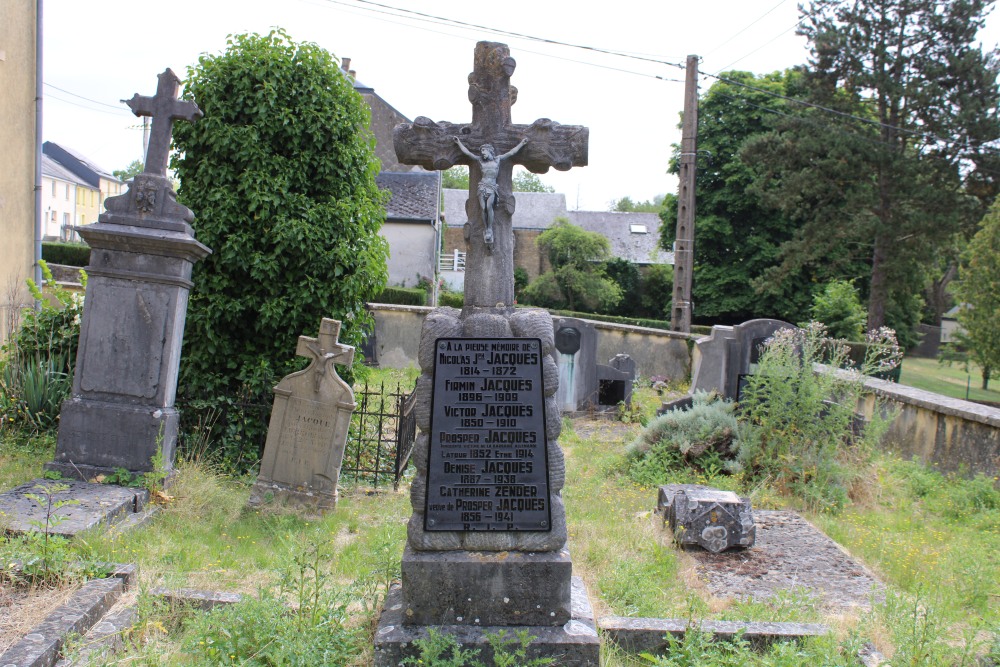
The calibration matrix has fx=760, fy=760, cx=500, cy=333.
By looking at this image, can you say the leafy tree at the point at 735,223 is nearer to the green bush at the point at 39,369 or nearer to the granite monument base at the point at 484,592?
the green bush at the point at 39,369

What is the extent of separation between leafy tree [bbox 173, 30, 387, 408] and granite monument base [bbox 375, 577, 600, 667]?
4.81 m

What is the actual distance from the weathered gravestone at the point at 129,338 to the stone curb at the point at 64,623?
2.48m

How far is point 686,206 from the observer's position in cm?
1773

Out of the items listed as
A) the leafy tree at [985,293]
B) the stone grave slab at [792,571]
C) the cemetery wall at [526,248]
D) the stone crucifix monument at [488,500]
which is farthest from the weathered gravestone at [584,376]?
the cemetery wall at [526,248]

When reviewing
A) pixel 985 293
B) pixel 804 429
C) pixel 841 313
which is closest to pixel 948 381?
pixel 841 313

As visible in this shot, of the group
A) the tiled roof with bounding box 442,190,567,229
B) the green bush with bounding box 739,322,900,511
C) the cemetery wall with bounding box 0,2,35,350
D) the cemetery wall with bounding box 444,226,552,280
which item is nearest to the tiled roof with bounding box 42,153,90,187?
the cemetery wall with bounding box 444,226,552,280

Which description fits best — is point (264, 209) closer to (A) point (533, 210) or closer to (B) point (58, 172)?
Result: (A) point (533, 210)

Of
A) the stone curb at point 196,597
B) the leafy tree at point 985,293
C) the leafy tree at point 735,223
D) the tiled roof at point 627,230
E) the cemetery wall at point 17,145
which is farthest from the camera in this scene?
the tiled roof at point 627,230

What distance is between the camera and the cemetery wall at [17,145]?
11711mm

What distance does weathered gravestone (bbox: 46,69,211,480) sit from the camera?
257 inches

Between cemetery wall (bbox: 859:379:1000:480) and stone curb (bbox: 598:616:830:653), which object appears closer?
stone curb (bbox: 598:616:830:653)

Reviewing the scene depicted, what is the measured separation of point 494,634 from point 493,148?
269 cm

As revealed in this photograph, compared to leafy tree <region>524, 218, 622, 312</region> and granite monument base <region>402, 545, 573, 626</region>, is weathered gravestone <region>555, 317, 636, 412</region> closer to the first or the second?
granite monument base <region>402, 545, 573, 626</region>

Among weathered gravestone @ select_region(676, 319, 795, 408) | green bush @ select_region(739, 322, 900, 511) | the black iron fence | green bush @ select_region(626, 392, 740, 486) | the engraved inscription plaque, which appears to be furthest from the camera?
weathered gravestone @ select_region(676, 319, 795, 408)
